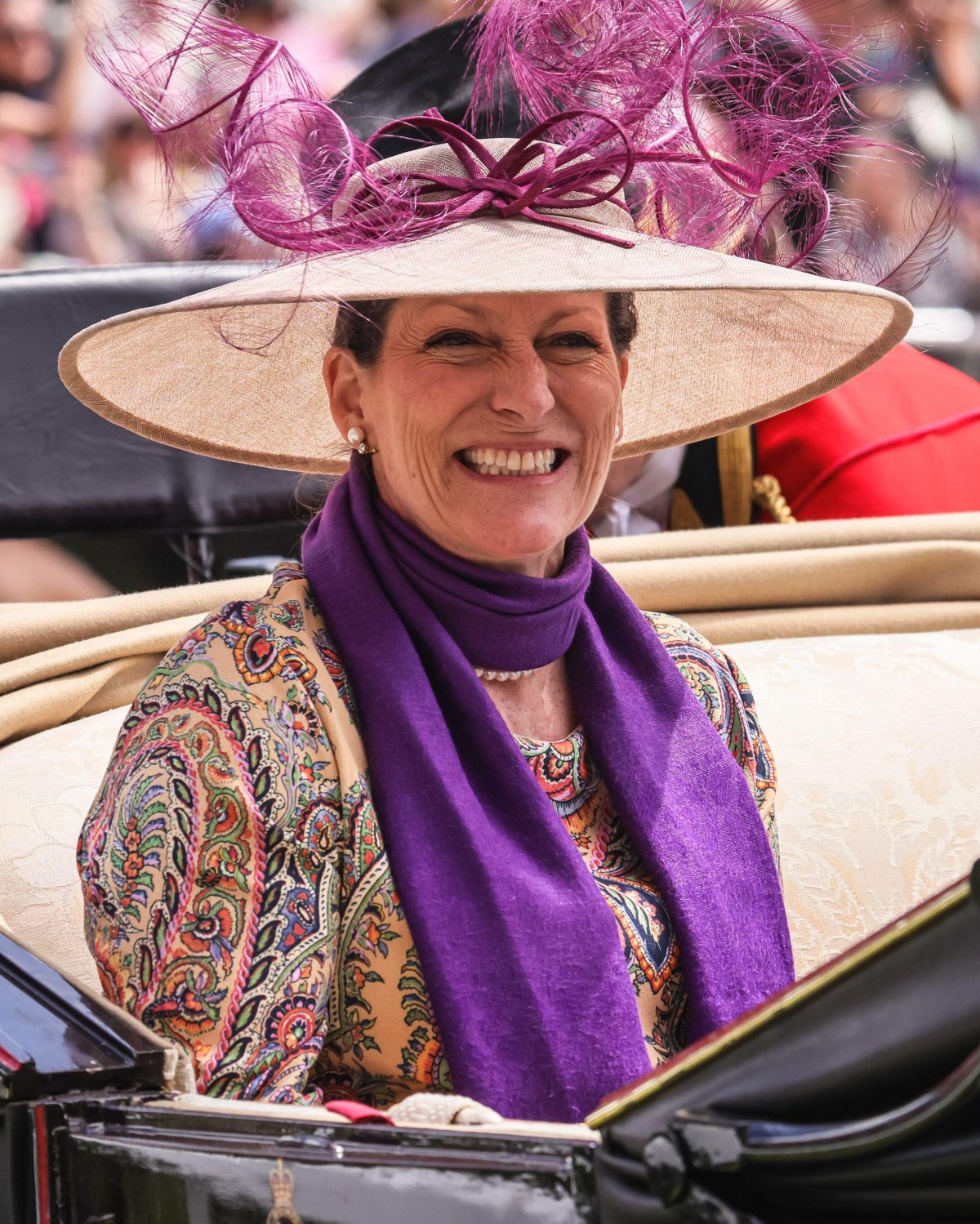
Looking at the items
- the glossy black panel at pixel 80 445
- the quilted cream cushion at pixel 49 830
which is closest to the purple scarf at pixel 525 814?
the quilted cream cushion at pixel 49 830

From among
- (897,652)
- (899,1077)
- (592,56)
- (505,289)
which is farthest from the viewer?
(897,652)

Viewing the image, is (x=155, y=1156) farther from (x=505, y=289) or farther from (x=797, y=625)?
(x=797, y=625)

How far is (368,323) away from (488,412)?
0.14m

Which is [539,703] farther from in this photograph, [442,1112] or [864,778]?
[864,778]

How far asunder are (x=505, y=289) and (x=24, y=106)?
2.90 metres

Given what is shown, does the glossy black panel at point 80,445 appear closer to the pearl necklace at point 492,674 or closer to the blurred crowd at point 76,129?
the blurred crowd at point 76,129

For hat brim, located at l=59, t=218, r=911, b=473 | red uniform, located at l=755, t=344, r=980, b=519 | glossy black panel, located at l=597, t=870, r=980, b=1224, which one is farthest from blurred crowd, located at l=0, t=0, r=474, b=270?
glossy black panel, located at l=597, t=870, r=980, b=1224

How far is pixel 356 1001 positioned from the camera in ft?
4.24

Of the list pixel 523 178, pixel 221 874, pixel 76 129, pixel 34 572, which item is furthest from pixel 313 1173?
pixel 76 129

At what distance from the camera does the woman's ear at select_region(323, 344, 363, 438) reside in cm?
144

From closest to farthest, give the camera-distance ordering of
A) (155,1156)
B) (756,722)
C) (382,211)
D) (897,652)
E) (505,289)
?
(155,1156) → (505,289) → (382,211) → (756,722) → (897,652)

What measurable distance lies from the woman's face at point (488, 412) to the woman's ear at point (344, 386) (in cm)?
3

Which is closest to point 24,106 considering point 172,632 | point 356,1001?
point 172,632

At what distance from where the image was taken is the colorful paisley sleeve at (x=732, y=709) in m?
1.61
